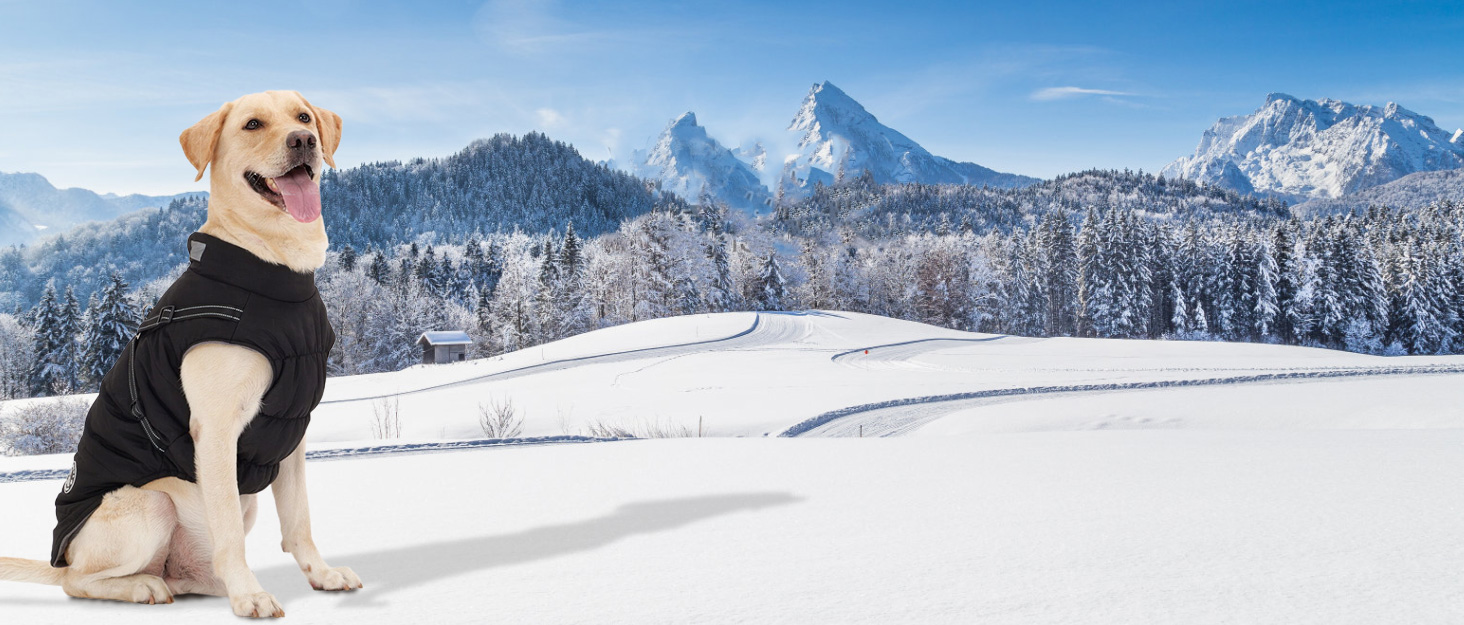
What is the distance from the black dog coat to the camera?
245 centimetres

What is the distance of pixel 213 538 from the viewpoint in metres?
2.39

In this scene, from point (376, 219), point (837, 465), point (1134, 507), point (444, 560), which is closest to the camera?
point (444, 560)

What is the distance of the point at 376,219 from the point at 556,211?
Answer: 4290cm

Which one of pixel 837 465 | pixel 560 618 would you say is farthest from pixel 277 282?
pixel 837 465

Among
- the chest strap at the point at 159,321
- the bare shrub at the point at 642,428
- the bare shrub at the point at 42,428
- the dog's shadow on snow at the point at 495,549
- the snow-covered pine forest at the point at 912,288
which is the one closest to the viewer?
the chest strap at the point at 159,321

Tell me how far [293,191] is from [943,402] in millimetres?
18161

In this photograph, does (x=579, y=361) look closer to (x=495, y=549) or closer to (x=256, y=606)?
(x=495, y=549)

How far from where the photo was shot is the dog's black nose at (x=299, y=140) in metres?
2.48

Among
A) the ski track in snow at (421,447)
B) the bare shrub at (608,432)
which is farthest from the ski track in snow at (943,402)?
the ski track in snow at (421,447)

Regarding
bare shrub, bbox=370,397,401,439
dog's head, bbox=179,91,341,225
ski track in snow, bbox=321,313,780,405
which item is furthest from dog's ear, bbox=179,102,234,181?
ski track in snow, bbox=321,313,780,405

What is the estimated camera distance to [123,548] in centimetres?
244

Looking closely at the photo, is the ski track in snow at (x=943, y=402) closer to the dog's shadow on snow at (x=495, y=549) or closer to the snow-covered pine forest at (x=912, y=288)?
the dog's shadow on snow at (x=495, y=549)

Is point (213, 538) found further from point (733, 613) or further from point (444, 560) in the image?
point (733, 613)

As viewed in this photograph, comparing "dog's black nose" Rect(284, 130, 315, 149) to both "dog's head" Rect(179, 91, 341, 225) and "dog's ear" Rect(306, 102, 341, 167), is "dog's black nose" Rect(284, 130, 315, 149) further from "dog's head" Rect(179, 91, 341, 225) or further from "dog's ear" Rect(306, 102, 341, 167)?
"dog's ear" Rect(306, 102, 341, 167)
